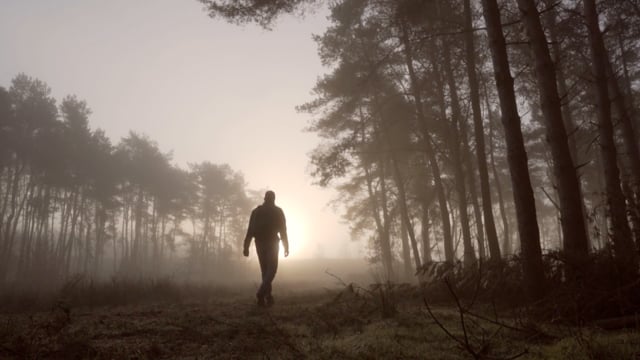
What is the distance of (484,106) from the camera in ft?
56.8

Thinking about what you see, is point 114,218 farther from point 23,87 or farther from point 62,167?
point 23,87

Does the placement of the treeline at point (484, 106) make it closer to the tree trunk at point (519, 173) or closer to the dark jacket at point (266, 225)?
the tree trunk at point (519, 173)

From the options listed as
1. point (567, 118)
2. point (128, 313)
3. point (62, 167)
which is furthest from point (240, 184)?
point (128, 313)

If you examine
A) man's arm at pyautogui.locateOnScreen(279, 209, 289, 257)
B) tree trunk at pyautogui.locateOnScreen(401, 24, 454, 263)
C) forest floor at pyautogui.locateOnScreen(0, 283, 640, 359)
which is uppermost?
tree trunk at pyautogui.locateOnScreen(401, 24, 454, 263)

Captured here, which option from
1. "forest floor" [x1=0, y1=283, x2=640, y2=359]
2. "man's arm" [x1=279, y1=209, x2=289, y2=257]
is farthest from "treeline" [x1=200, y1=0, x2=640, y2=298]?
"man's arm" [x1=279, y1=209, x2=289, y2=257]

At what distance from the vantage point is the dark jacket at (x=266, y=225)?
6859 millimetres

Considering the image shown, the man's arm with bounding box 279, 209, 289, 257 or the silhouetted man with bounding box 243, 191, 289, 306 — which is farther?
the man's arm with bounding box 279, 209, 289, 257

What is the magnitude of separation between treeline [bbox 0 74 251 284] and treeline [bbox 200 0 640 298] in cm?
1469

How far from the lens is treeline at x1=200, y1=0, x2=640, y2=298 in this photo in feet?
16.3

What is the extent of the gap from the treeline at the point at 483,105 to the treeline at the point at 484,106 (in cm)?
3

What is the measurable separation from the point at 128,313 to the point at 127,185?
33553mm

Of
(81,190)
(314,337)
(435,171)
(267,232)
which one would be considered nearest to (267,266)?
(267,232)

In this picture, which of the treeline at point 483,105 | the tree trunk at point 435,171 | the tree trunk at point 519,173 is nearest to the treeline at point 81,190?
the treeline at point 483,105

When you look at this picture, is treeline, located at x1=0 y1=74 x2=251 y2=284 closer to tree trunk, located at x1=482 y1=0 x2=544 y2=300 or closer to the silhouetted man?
the silhouetted man
